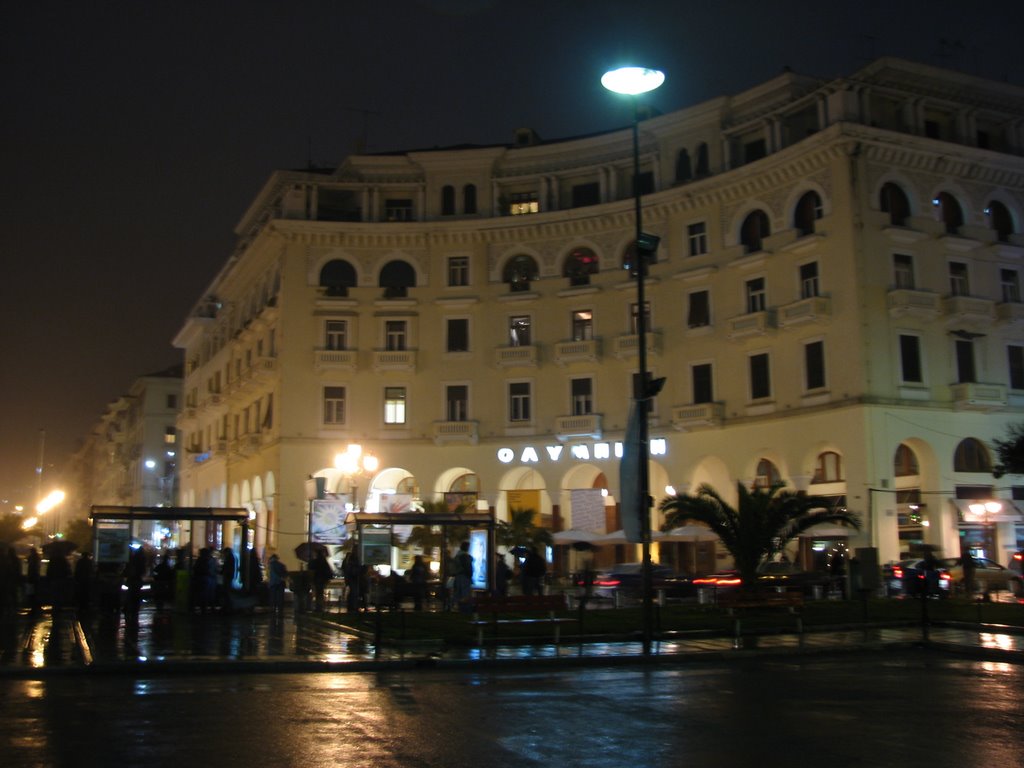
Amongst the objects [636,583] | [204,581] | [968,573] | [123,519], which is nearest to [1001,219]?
[968,573]

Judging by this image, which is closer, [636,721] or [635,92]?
[636,721]

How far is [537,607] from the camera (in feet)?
68.5

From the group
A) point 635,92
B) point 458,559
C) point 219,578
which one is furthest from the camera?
point 219,578

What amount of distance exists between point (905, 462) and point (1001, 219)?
10.8 metres

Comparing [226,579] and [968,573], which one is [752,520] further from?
[226,579]

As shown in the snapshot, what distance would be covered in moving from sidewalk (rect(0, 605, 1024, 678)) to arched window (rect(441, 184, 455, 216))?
2974 cm

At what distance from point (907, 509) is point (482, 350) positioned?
64.2ft

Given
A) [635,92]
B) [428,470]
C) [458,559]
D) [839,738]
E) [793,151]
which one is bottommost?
[839,738]

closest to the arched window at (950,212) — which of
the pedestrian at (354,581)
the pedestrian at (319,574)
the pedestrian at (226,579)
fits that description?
the pedestrian at (354,581)

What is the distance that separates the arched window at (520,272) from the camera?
49.5 metres

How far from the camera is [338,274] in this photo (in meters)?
50.1

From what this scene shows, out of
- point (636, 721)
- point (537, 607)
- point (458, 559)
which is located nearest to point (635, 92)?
point (537, 607)

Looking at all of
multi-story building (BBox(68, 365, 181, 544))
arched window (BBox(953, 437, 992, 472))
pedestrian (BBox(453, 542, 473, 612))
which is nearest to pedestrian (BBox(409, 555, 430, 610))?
pedestrian (BBox(453, 542, 473, 612))

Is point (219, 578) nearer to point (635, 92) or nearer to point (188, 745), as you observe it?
point (635, 92)
